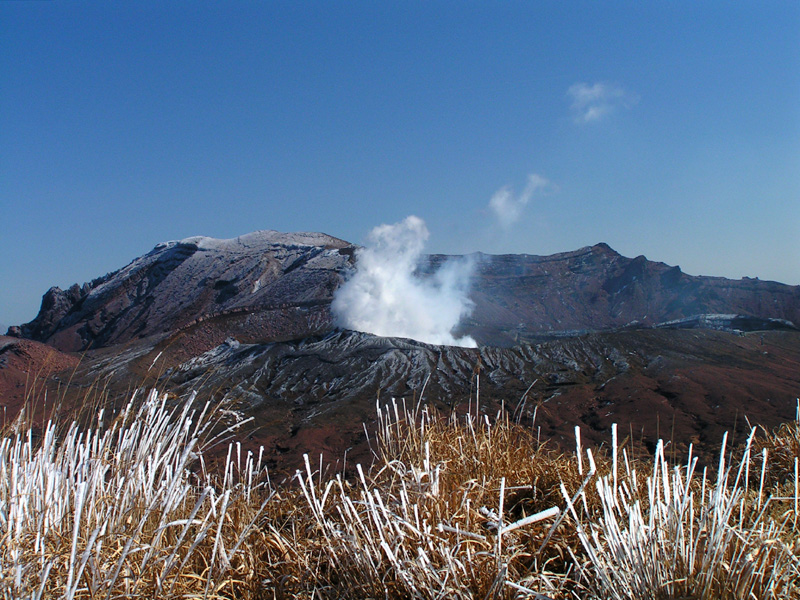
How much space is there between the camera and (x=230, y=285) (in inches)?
1827

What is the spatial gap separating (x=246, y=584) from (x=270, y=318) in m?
30.1

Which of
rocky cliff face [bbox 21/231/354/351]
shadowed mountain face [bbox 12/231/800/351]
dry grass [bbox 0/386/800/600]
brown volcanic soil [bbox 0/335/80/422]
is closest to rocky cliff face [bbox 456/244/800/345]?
shadowed mountain face [bbox 12/231/800/351]

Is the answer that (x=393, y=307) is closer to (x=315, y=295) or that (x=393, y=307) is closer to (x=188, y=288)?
(x=315, y=295)

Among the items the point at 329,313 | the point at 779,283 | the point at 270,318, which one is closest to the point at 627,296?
the point at 779,283

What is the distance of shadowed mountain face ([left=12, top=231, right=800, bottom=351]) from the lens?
37.9m

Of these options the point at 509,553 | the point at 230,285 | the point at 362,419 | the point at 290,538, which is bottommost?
the point at 362,419

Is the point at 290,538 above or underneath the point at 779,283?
underneath

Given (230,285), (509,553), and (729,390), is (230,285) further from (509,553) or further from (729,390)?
(509,553)

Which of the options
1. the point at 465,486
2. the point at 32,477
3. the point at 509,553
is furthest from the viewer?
the point at 465,486

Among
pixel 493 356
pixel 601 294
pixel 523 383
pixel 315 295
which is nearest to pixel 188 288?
pixel 315 295

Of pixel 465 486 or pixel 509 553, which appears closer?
pixel 509 553

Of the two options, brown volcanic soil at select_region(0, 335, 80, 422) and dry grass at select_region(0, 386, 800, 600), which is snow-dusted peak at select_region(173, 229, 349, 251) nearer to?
brown volcanic soil at select_region(0, 335, 80, 422)

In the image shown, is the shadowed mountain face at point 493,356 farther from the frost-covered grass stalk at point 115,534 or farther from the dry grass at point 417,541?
the dry grass at point 417,541

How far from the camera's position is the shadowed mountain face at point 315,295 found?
37.9 metres
